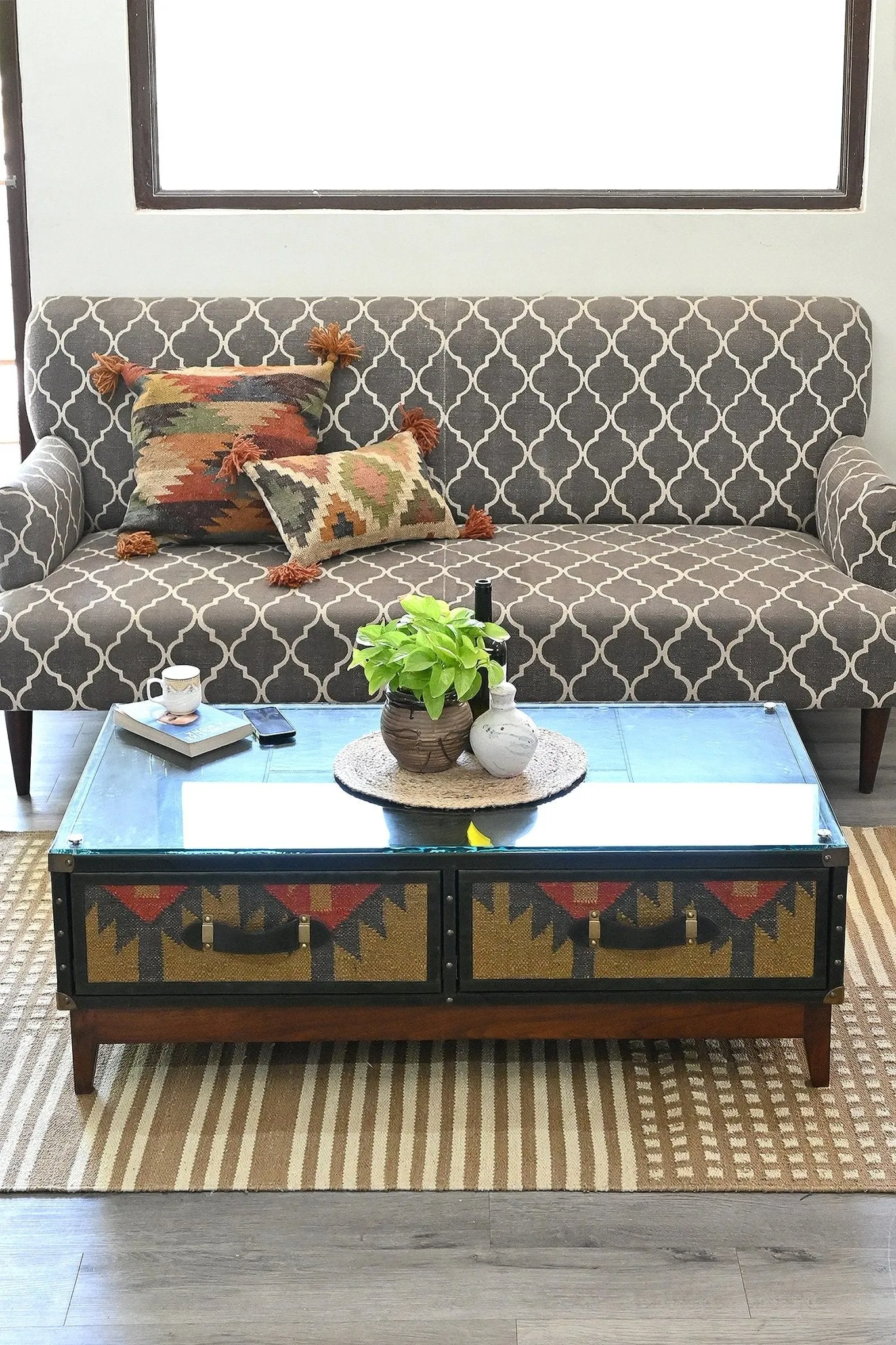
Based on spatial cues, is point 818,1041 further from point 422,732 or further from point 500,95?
point 500,95

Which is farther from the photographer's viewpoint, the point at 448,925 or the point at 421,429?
the point at 421,429

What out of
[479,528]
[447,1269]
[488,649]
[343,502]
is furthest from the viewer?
[479,528]

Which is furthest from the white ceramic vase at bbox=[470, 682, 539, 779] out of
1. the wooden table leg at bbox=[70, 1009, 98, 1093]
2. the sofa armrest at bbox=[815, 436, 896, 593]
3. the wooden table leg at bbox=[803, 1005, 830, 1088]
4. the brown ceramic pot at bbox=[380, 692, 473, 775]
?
the sofa armrest at bbox=[815, 436, 896, 593]

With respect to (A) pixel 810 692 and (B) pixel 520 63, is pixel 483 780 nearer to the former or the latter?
(A) pixel 810 692

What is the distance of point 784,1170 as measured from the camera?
6.88 feet

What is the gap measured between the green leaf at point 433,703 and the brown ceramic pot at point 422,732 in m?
0.03

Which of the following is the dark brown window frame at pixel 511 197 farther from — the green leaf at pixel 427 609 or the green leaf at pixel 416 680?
the green leaf at pixel 416 680

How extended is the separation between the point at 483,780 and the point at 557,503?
4.90ft

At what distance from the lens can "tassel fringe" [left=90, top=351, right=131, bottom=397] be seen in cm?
363

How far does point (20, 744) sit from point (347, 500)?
0.87m

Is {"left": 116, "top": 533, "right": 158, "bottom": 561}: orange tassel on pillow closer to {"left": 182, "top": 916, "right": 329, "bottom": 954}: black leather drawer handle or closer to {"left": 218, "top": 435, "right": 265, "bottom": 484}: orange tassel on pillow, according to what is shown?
{"left": 218, "top": 435, "right": 265, "bottom": 484}: orange tassel on pillow

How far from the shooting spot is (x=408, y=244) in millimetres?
3855

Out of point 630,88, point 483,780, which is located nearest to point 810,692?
point 483,780

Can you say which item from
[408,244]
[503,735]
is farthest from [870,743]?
[408,244]
